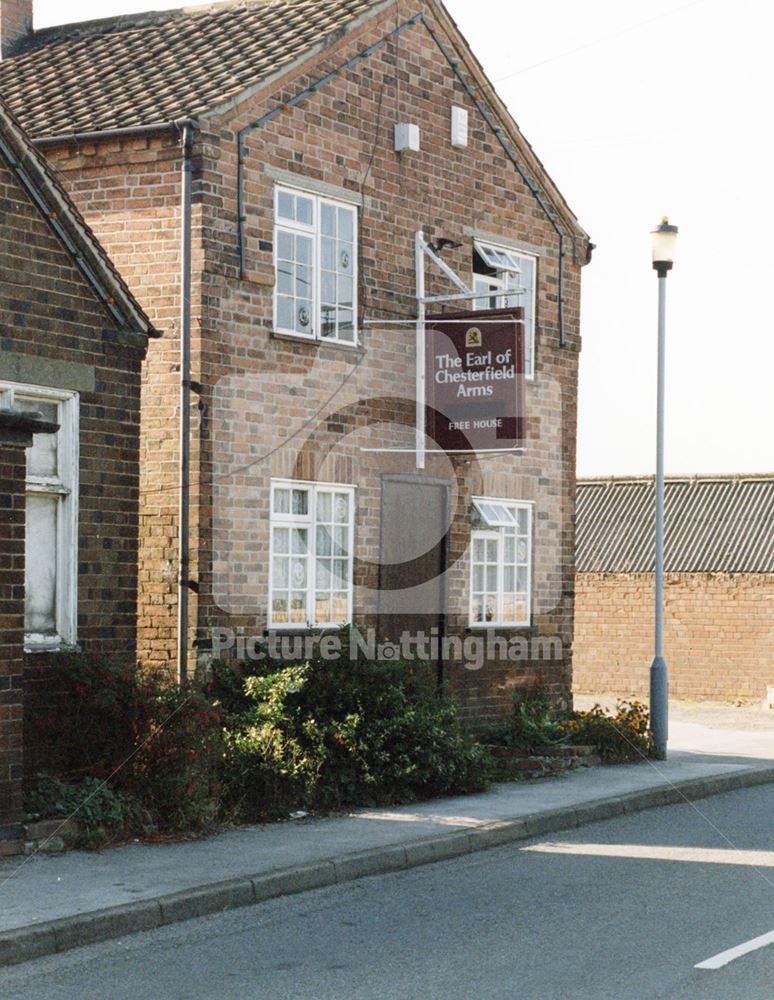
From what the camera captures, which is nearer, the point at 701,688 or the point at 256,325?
the point at 256,325

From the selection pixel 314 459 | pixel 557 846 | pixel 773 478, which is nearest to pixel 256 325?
pixel 314 459

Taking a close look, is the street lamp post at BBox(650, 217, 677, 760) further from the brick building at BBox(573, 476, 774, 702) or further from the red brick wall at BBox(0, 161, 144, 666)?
the brick building at BBox(573, 476, 774, 702)

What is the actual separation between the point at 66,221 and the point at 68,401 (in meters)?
1.54

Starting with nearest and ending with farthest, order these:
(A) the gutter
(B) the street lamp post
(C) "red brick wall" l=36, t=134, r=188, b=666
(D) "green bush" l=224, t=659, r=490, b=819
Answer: (D) "green bush" l=224, t=659, r=490, b=819 → (A) the gutter → (C) "red brick wall" l=36, t=134, r=188, b=666 → (B) the street lamp post

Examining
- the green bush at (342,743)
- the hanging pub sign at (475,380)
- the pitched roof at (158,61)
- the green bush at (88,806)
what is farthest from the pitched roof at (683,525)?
the green bush at (88,806)

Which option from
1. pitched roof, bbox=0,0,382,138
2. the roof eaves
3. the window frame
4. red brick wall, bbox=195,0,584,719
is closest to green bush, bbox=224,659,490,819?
red brick wall, bbox=195,0,584,719

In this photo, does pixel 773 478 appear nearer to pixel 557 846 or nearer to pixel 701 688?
pixel 701 688

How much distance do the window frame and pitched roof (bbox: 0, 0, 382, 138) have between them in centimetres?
570

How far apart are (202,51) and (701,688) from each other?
60.8ft

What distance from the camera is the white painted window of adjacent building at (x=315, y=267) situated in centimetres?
1597

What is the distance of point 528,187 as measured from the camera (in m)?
19.5

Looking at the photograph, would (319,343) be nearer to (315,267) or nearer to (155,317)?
(315,267)

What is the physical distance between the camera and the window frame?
1859 cm

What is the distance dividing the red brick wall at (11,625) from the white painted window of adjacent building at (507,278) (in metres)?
8.35
